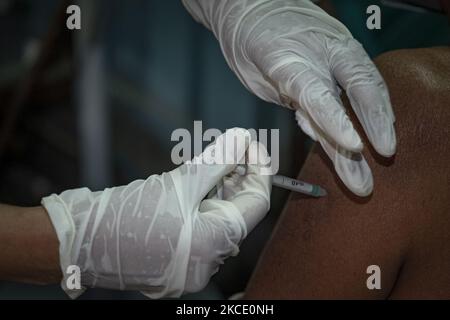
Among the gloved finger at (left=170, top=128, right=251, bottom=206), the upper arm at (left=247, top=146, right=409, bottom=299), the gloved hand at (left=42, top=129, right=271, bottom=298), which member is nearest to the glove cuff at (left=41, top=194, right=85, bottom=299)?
the gloved hand at (left=42, top=129, right=271, bottom=298)

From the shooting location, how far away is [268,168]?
1014 millimetres

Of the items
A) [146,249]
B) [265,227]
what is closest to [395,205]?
[146,249]

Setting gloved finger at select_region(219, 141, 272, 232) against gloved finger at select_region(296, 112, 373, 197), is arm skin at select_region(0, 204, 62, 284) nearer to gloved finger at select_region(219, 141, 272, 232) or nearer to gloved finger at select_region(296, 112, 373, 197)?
gloved finger at select_region(219, 141, 272, 232)

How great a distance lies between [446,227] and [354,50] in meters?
0.41

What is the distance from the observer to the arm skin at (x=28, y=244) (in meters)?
0.91

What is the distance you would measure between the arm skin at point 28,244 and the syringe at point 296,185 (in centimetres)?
40

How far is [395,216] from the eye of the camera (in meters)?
1.00

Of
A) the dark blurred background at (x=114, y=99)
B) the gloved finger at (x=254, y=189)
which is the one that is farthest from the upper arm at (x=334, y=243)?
the dark blurred background at (x=114, y=99)

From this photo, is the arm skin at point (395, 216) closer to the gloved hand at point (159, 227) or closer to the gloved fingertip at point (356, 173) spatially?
the gloved fingertip at point (356, 173)

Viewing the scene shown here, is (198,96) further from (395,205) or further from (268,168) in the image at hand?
(395,205)

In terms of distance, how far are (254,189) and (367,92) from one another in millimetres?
295

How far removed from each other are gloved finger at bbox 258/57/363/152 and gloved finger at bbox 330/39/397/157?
1.6 inches

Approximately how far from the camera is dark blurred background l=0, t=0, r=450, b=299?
150 cm

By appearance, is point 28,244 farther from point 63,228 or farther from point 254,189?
point 254,189
